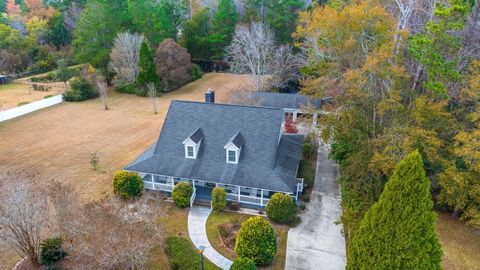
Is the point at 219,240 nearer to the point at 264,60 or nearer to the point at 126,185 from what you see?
the point at 126,185

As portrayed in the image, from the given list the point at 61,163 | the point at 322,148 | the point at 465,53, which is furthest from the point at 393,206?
the point at 61,163

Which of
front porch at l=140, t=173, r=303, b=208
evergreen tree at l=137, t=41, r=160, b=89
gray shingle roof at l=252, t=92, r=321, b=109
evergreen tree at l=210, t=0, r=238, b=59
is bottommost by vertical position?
front porch at l=140, t=173, r=303, b=208

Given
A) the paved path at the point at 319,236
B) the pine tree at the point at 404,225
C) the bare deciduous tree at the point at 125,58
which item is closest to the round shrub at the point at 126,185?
the paved path at the point at 319,236

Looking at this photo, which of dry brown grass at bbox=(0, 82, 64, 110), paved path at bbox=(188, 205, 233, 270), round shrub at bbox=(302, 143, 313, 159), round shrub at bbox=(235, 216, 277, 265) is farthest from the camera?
dry brown grass at bbox=(0, 82, 64, 110)

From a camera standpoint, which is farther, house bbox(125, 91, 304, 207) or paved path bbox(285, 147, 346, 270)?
house bbox(125, 91, 304, 207)

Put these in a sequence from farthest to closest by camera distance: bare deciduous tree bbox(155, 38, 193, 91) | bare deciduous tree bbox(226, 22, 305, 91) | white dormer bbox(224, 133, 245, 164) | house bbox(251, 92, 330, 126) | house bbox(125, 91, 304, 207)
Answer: bare deciduous tree bbox(155, 38, 193, 91) < bare deciduous tree bbox(226, 22, 305, 91) < house bbox(251, 92, 330, 126) < white dormer bbox(224, 133, 245, 164) < house bbox(125, 91, 304, 207)

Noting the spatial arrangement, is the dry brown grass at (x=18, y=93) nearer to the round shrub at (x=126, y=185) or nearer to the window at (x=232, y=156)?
the round shrub at (x=126, y=185)

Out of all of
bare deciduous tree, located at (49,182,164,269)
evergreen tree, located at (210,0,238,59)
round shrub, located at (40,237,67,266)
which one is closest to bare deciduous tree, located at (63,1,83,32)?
evergreen tree, located at (210,0,238,59)

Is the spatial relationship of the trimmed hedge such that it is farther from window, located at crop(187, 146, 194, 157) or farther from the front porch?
window, located at crop(187, 146, 194, 157)

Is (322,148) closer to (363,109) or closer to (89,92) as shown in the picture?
(363,109)
